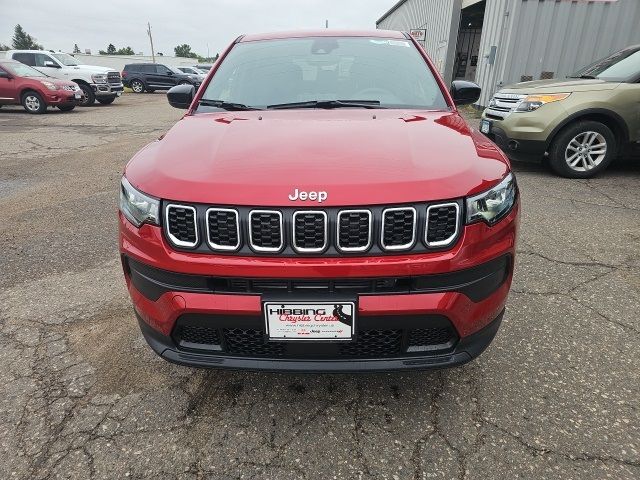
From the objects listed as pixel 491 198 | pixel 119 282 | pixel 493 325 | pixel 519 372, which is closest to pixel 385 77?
pixel 491 198

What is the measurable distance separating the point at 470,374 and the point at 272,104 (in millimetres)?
1855

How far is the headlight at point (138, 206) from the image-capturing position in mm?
1700

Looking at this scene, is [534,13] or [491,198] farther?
[534,13]

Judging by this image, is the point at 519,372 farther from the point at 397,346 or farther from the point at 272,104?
the point at 272,104

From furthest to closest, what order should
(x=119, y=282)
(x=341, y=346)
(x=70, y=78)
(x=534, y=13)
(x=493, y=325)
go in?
(x=70, y=78) < (x=534, y=13) < (x=119, y=282) < (x=493, y=325) < (x=341, y=346)

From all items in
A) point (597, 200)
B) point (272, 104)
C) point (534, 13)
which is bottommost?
point (597, 200)

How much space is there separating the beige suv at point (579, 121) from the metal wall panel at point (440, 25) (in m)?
12.0

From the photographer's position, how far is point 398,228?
158cm

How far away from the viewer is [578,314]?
2.76 m

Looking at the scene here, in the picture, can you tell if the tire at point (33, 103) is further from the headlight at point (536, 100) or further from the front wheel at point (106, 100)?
the headlight at point (536, 100)

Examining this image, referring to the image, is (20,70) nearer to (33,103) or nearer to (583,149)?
(33,103)

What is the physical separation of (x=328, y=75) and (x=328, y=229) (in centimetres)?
158

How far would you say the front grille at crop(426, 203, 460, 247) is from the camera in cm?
159

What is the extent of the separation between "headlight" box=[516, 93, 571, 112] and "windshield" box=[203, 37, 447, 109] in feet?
11.2
